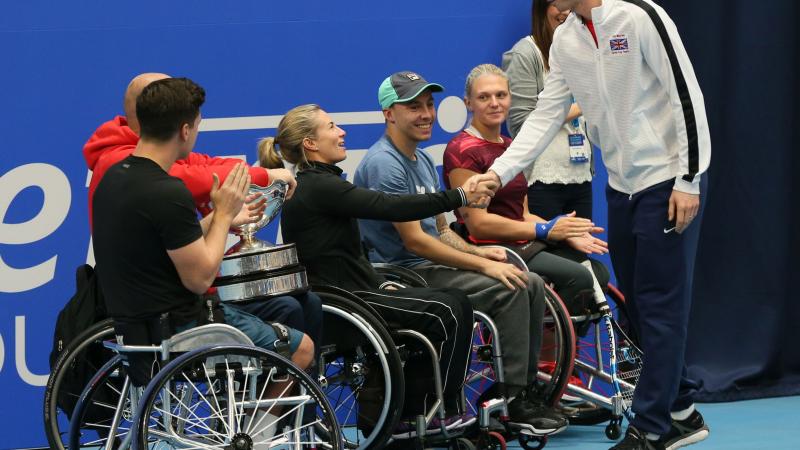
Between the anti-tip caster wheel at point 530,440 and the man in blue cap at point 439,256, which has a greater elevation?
the man in blue cap at point 439,256

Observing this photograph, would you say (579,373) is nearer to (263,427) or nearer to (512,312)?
(512,312)

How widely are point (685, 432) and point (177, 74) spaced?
7.11 ft

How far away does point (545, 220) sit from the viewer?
4.87m

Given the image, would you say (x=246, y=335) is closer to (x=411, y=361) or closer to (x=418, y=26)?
(x=411, y=361)

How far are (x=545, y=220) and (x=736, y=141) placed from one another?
105 cm

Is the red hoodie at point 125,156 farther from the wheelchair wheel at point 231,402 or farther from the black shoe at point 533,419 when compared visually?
the black shoe at point 533,419

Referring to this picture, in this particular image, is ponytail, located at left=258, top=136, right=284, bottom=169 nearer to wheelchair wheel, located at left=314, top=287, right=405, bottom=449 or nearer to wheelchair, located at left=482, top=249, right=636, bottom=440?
wheelchair wheel, located at left=314, top=287, right=405, bottom=449

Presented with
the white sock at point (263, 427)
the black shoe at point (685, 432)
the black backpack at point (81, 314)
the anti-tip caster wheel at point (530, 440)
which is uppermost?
the black backpack at point (81, 314)

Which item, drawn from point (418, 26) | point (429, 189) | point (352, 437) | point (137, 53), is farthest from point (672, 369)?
point (137, 53)

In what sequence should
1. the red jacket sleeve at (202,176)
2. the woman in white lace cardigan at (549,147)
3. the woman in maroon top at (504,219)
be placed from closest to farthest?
the red jacket sleeve at (202,176)
the woman in maroon top at (504,219)
the woman in white lace cardigan at (549,147)

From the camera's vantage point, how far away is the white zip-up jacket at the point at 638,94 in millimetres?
3625

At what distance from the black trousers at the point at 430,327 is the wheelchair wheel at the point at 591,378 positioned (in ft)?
2.20

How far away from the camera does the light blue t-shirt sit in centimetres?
414

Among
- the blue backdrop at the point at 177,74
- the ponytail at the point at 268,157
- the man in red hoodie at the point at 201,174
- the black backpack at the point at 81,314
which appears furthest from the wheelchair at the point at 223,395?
the blue backdrop at the point at 177,74
